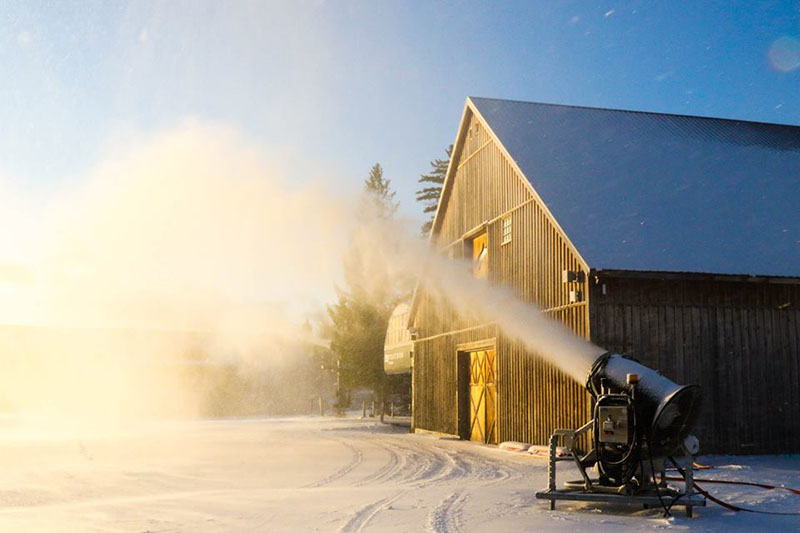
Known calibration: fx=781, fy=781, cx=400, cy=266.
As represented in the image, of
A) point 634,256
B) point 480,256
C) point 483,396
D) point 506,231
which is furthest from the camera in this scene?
point 480,256

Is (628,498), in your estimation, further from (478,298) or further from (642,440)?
(478,298)

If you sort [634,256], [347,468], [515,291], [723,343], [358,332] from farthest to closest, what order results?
[358,332] < [515,291] < [723,343] < [634,256] < [347,468]

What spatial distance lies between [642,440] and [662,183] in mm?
12715

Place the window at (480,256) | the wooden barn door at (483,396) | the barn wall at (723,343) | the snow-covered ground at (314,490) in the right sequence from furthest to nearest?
the window at (480,256), the wooden barn door at (483,396), the barn wall at (723,343), the snow-covered ground at (314,490)

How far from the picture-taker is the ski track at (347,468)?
583 inches

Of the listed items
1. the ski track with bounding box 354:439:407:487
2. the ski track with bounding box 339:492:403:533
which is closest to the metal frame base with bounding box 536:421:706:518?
the ski track with bounding box 339:492:403:533

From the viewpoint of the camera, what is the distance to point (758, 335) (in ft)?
60.8

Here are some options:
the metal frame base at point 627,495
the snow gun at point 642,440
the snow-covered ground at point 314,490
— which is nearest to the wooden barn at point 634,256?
the snow-covered ground at point 314,490

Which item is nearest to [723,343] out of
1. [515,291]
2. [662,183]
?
[662,183]

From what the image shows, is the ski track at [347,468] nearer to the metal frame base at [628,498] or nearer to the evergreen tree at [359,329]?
the metal frame base at [628,498]

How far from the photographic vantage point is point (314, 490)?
1323 cm

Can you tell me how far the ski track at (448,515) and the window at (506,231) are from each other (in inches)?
446

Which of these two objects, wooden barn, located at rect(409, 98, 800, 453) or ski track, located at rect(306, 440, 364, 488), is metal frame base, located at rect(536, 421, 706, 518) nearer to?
ski track, located at rect(306, 440, 364, 488)

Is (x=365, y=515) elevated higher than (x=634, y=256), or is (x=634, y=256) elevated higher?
(x=634, y=256)
